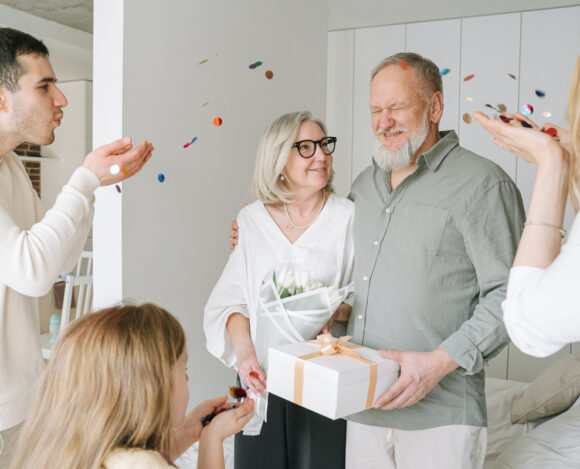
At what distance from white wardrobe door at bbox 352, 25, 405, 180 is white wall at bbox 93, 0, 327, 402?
121cm

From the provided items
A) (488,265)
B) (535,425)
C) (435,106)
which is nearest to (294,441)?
(488,265)

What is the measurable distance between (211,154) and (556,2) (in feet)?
8.71

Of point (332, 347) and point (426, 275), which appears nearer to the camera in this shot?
point (332, 347)

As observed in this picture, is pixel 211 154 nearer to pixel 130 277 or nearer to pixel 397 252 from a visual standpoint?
pixel 130 277

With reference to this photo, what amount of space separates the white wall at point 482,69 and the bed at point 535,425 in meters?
1.47

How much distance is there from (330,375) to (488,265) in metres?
0.53

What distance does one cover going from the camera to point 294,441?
71.5 inches

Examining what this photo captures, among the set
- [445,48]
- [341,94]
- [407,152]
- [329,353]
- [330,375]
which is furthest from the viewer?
[341,94]

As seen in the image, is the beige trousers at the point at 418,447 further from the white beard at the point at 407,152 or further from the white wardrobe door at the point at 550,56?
the white wardrobe door at the point at 550,56

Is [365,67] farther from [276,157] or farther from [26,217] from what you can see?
[26,217]

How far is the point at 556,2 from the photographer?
361 centimetres

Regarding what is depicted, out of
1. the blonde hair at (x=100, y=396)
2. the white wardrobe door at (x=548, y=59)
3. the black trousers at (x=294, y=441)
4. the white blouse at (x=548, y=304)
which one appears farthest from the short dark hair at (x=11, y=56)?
the white wardrobe door at (x=548, y=59)

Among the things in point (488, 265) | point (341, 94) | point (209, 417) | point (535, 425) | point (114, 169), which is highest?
point (341, 94)

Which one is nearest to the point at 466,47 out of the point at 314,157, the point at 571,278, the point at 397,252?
the point at 314,157
